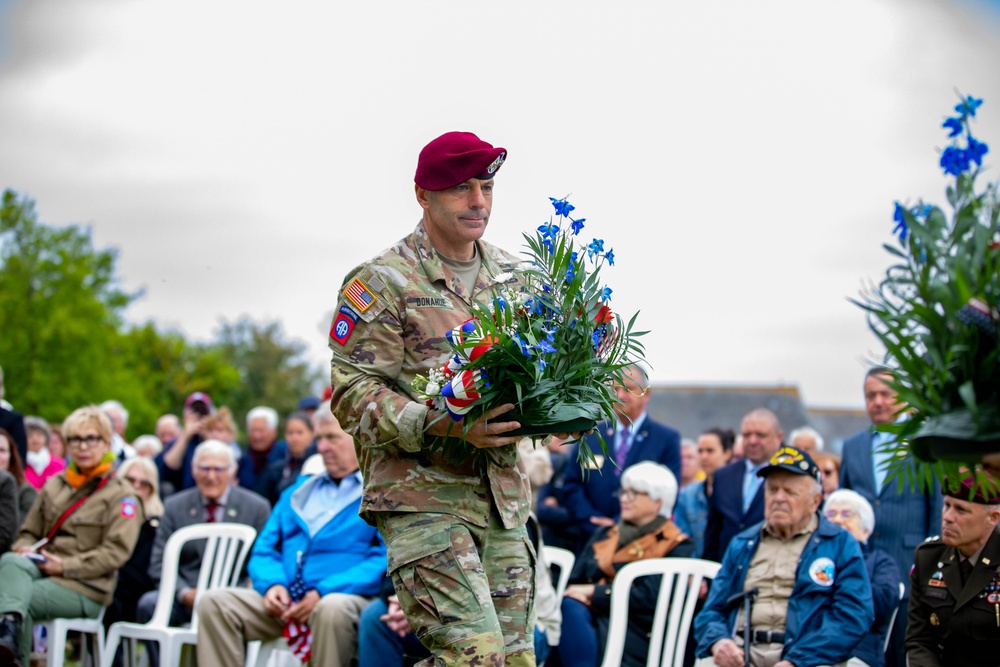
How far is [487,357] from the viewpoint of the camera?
3.50m

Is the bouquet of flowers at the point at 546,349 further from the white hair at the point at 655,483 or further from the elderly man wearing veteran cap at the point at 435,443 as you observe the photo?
the white hair at the point at 655,483

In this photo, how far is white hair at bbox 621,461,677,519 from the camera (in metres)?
6.88

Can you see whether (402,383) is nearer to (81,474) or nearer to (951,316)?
Answer: (951,316)

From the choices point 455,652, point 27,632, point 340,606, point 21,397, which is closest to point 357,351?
point 455,652

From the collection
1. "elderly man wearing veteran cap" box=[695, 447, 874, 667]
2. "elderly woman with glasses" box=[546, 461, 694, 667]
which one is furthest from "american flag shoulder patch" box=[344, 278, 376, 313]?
"elderly woman with glasses" box=[546, 461, 694, 667]

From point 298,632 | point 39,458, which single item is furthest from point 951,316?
point 39,458

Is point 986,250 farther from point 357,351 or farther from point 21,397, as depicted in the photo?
point 21,397

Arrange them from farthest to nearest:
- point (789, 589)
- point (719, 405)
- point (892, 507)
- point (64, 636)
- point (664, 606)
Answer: point (719, 405) → point (64, 636) → point (892, 507) → point (664, 606) → point (789, 589)

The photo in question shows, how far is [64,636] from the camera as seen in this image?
712cm

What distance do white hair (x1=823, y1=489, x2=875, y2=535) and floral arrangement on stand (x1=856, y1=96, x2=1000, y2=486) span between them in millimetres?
3544

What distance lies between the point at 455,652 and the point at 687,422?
23.7 m

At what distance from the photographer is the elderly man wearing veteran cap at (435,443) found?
363 cm

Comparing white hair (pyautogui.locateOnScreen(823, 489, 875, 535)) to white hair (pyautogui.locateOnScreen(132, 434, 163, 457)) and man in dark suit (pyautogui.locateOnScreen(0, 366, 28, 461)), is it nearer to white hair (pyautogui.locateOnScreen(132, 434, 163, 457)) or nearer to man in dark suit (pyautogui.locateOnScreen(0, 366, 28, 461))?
man in dark suit (pyautogui.locateOnScreen(0, 366, 28, 461))

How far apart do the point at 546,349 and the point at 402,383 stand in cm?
68
